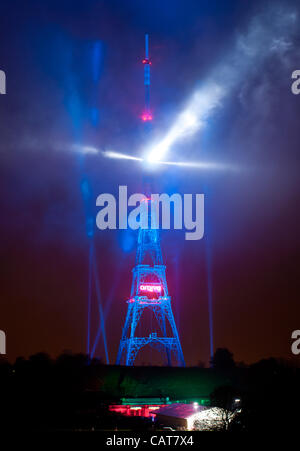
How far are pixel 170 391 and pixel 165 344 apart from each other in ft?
34.0

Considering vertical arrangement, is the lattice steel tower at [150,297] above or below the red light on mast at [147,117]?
below

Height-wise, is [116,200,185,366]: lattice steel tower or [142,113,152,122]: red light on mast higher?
[142,113,152,122]: red light on mast

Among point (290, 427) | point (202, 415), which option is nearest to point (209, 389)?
point (202, 415)

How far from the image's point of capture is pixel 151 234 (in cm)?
6669

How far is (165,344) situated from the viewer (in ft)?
211

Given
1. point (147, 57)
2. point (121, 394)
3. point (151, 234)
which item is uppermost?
point (147, 57)

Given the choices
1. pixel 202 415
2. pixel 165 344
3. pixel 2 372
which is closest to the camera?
pixel 202 415

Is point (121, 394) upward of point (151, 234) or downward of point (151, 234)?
downward
